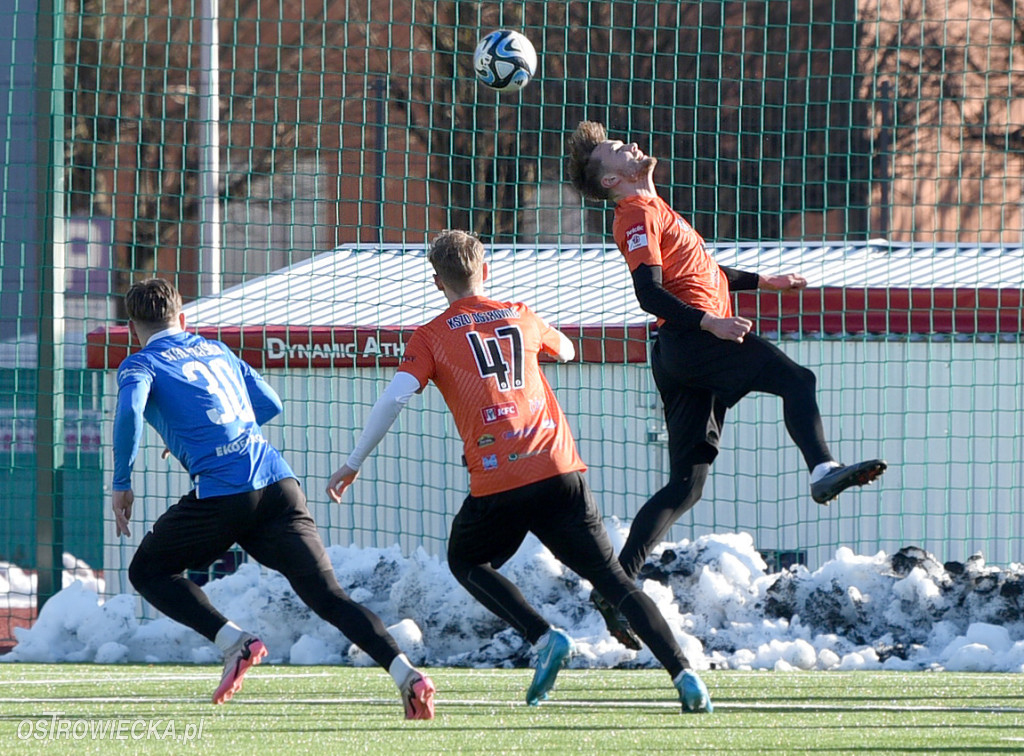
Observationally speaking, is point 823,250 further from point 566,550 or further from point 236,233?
point 236,233

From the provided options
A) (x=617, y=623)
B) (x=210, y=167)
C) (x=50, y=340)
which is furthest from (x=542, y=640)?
(x=210, y=167)

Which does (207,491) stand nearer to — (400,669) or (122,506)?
(122,506)

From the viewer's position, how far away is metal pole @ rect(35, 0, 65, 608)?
30.2ft

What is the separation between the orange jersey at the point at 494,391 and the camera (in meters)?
4.91

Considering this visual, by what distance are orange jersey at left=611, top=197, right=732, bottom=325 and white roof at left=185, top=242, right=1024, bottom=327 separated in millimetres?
4149

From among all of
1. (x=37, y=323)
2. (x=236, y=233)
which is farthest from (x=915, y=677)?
(x=236, y=233)

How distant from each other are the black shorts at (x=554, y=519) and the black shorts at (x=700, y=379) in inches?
29.3

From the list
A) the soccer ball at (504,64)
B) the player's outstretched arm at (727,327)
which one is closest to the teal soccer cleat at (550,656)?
the player's outstretched arm at (727,327)

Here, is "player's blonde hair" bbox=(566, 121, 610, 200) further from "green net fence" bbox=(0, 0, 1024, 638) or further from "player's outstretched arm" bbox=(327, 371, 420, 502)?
"green net fence" bbox=(0, 0, 1024, 638)

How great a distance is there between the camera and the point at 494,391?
4.97 m

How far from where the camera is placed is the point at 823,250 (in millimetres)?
10602

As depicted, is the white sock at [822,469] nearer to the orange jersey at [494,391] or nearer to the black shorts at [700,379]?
the black shorts at [700,379]

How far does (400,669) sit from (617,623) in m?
0.76

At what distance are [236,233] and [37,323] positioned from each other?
7431 millimetres
